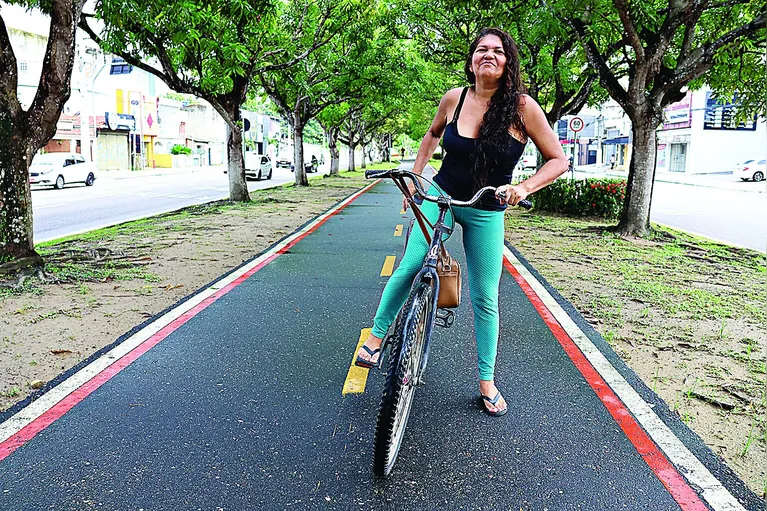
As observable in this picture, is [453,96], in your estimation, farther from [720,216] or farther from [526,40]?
[720,216]

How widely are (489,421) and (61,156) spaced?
29.0 metres

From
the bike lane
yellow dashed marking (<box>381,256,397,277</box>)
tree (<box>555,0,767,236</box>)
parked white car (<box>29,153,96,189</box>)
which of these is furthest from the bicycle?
parked white car (<box>29,153,96,189</box>)

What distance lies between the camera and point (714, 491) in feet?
10.3

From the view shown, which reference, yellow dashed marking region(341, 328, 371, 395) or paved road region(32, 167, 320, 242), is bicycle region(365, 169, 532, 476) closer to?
yellow dashed marking region(341, 328, 371, 395)

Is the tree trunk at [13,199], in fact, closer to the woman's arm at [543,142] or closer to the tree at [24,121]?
the tree at [24,121]

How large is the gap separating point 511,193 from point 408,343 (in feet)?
2.95

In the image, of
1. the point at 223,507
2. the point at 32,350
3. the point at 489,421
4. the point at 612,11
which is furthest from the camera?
the point at 612,11

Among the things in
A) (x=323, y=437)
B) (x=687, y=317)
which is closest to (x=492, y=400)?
(x=323, y=437)

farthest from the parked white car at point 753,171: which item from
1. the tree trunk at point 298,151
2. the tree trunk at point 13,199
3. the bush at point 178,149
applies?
the bush at point 178,149

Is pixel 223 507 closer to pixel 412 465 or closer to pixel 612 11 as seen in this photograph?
pixel 412 465

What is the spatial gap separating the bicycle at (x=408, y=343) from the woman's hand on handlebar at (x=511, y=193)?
2.2 inches

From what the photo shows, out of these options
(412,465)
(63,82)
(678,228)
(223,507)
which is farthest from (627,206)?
(223,507)

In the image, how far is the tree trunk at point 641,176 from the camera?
1188 cm

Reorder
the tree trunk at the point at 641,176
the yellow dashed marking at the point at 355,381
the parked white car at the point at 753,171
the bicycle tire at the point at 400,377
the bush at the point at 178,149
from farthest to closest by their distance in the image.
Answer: the bush at the point at 178,149
the parked white car at the point at 753,171
the tree trunk at the point at 641,176
the yellow dashed marking at the point at 355,381
the bicycle tire at the point at 400,377
